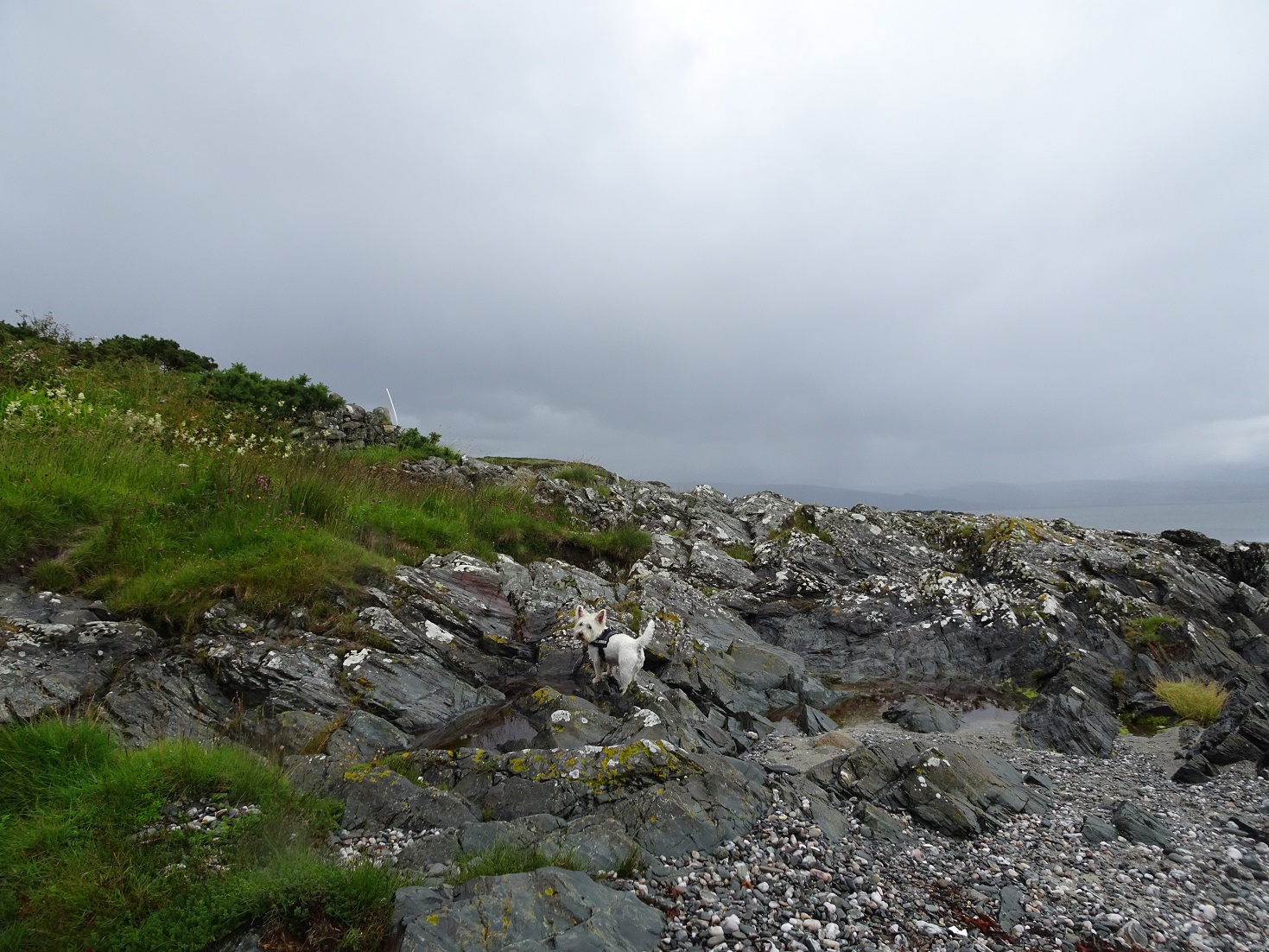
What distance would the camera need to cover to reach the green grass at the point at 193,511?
9.31 meters

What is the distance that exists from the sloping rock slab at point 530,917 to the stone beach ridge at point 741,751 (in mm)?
22

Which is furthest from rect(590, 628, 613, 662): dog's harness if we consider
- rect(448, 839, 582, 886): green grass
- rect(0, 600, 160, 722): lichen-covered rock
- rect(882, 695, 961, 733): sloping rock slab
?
rect(0, 600, 160, 722): lichen-covered rock

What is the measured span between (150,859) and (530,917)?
9.69 feet

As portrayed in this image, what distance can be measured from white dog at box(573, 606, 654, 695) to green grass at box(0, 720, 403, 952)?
5.72 meters

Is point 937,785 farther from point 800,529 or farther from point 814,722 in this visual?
point 800,529

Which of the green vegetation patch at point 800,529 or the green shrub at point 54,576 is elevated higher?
the green vegetation patch at point 800,529

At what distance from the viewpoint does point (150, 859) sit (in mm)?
4473

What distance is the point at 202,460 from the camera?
1301 centimetres

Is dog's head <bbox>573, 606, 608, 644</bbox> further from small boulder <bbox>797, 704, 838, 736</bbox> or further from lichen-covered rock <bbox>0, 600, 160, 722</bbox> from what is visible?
lichen-covered rock <bbox>0, 600, 160, 722</bbox>

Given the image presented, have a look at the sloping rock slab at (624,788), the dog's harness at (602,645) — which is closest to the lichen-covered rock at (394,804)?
the sloping rock slab at (624,788)

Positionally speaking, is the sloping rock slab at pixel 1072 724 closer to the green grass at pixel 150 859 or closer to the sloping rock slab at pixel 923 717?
the sloping rock slab at pixel 923 717

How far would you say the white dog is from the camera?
35.3ft

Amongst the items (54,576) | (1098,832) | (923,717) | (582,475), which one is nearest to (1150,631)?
(923,717)

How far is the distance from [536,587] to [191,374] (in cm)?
1684
